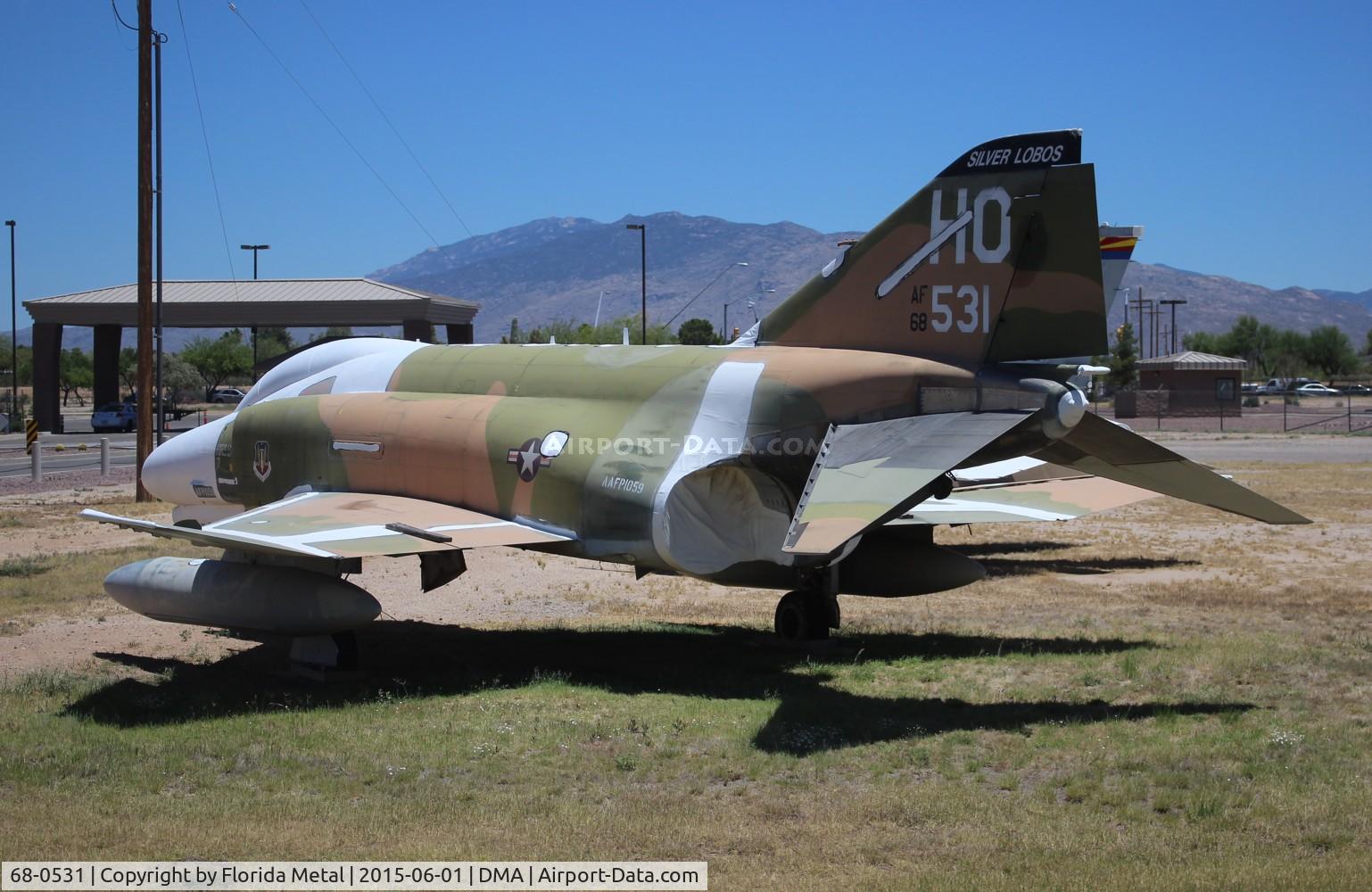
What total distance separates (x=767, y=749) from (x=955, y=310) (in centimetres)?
452

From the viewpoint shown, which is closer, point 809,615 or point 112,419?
point 809,615

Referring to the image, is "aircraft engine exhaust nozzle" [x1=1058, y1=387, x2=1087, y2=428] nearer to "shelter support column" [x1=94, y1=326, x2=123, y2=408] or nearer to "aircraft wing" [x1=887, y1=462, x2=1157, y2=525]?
"aircraft wing" [x1=887, y1=462, x2=1157, y2=525]

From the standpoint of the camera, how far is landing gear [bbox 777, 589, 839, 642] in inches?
547

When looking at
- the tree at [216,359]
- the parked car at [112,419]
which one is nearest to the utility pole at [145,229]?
the parked car at [112,419]

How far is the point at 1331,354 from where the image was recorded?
12706 centimetres

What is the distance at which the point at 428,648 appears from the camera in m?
14.1

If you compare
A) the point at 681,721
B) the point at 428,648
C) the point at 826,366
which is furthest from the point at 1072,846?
the point at 428,648

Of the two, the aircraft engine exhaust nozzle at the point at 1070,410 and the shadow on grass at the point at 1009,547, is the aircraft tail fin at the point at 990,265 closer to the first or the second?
the aircraft engine exhaust nozzle at the point at 1070,410

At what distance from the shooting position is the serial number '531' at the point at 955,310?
11.3 meters

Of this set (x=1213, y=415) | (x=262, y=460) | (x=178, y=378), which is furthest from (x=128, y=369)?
(x=262, y=460)

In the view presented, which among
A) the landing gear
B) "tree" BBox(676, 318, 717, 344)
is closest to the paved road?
"tree" BBox(676, 318, 717, 344)

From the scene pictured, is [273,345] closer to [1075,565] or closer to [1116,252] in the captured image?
[1116,252]

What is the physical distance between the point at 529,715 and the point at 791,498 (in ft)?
10.7

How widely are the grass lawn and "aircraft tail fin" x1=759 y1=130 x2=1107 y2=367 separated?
3191 millimetres
